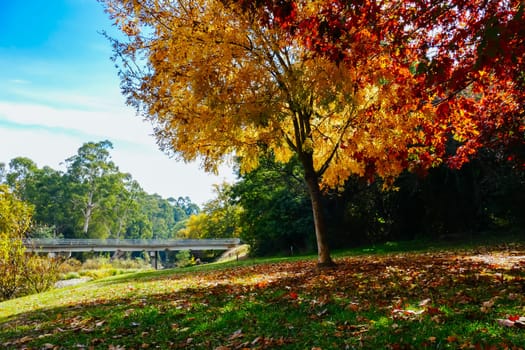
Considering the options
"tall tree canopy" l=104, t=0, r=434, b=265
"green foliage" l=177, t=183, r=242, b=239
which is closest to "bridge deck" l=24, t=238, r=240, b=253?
"green foliage" l=177, t=183, r=242, b=239

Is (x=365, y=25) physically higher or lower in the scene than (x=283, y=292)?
higher

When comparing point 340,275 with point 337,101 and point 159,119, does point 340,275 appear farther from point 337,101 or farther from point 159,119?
point 159,119

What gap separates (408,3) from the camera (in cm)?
621

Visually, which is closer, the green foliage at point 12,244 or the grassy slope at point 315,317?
the grassy slope at point 315,317

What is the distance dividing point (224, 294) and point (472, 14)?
22.2 ft

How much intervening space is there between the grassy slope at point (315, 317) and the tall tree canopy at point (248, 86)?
3.45 metres

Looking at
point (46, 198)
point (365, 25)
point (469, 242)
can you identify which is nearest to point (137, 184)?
point (46, 198)

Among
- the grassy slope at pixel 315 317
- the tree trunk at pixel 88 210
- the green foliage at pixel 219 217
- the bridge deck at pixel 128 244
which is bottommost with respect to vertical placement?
the grassy slope at pixel 315 317

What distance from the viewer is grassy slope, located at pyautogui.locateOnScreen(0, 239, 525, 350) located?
11.4ft

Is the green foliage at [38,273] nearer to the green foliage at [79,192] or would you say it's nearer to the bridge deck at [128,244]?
the bridge deck at [128,244]

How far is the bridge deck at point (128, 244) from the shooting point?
43888 millimetres

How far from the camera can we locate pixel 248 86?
28.0 feet

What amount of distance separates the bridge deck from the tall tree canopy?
1367 inches

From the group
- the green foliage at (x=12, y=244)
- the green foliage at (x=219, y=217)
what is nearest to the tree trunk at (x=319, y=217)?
the green foliage at (x=12, y=244)
